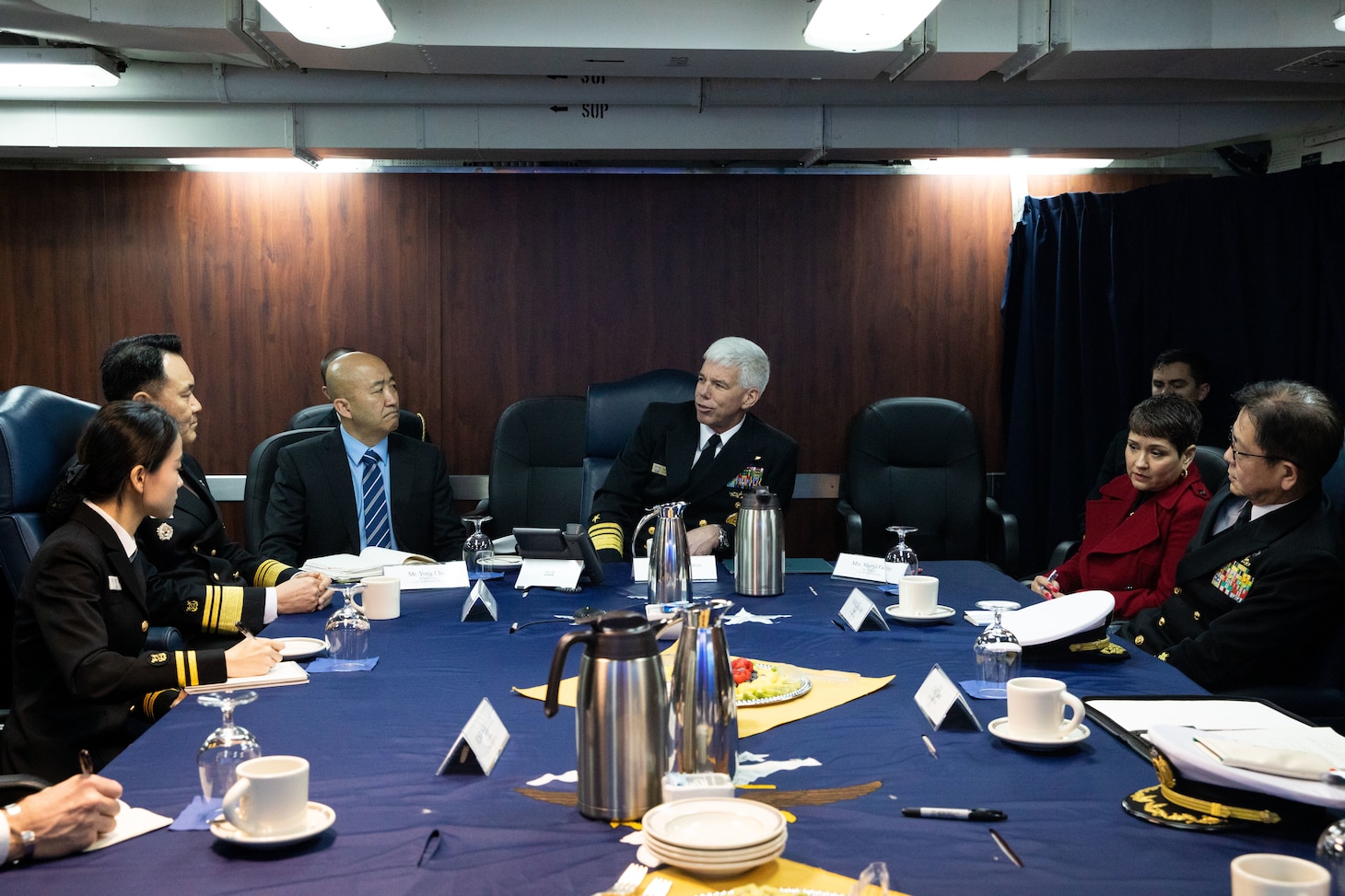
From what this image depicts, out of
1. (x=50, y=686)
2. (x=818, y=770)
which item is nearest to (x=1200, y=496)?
(x=818, y=770)

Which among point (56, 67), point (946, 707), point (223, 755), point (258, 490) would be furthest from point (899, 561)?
point (56, 67)

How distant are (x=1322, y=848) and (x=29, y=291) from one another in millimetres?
5805

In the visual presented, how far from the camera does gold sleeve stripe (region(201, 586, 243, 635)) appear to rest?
2836mm

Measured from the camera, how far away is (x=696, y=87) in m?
4.80

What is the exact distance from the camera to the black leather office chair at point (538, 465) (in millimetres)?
4996

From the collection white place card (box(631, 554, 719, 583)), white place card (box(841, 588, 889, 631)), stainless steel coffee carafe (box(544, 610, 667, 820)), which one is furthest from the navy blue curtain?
stainless steel coffee carafe (box(544, 610, 667, 820))

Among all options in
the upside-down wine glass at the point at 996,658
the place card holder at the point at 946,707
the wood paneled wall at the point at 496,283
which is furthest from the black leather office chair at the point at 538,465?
the place card holder at the point at 946,707

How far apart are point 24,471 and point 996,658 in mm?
2202

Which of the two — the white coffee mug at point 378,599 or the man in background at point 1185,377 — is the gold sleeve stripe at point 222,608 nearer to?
the white coffee mug at point 378,599

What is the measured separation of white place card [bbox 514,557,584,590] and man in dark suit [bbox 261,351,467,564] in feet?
3.35

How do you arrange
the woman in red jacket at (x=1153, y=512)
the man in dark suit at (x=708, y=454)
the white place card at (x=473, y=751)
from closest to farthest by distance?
the white place card at (x=473, y=751), the woman in red jacket at (x=1153, y=512), the man in dark suit at (x=708, y=454)

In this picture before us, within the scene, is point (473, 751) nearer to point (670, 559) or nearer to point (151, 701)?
point (151, 701)

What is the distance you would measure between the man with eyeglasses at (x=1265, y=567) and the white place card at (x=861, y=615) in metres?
0.65

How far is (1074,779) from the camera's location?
158 cm
